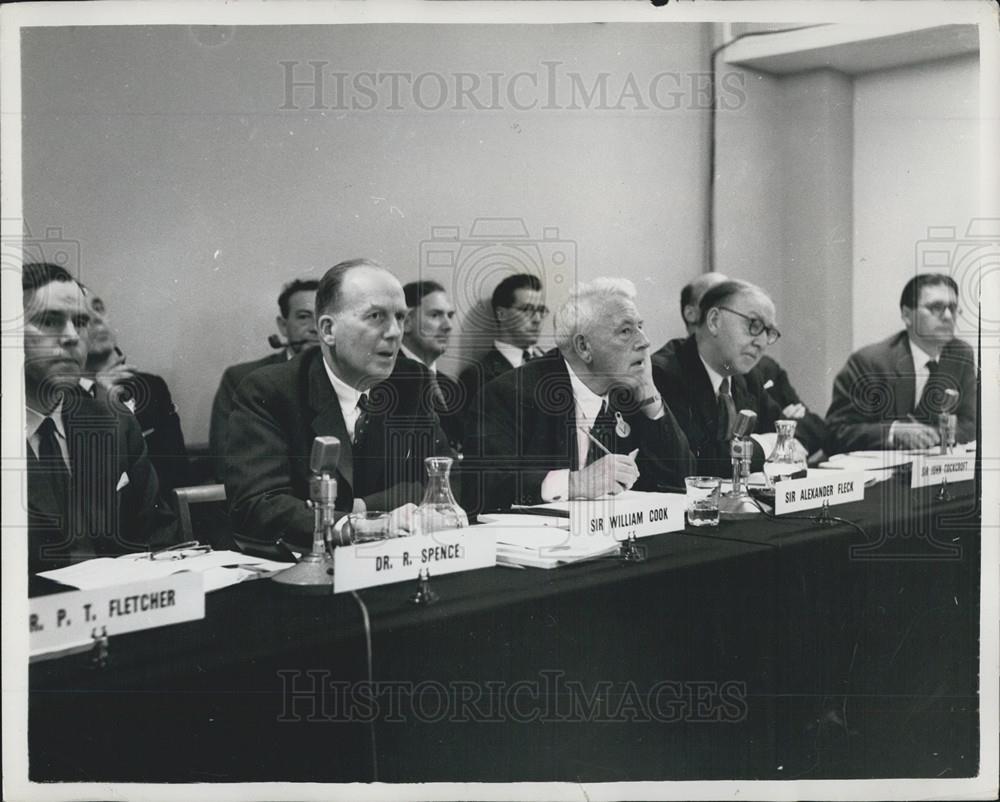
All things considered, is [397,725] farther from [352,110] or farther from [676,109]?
[676,109]

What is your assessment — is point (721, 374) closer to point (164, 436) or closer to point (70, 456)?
point (164, 436)

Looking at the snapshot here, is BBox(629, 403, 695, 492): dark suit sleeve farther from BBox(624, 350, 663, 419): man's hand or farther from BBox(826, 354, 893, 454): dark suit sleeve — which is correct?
BBox(826, 354, 893, 454): dark suit sleeve

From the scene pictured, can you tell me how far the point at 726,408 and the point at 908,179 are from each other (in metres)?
0.81

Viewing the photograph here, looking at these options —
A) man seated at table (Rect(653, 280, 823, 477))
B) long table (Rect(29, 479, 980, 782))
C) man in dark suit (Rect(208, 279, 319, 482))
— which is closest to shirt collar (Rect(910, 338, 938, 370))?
man seated at table (Rect(653, 280, 823, 477))

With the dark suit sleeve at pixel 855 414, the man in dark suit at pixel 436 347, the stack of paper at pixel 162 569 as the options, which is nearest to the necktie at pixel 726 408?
the dark suit sleeve at pixel 855 414

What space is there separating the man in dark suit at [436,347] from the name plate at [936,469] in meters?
1.21

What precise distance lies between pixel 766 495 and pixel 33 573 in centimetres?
169

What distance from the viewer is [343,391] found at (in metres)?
2.34

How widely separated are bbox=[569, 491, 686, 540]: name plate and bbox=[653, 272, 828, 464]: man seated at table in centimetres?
66

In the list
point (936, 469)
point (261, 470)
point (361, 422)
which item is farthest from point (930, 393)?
point (261, 470)

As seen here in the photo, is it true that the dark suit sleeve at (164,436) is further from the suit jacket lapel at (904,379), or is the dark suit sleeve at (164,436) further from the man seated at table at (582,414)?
the suit jacket lapel at (904,379)

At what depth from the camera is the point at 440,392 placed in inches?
97.0

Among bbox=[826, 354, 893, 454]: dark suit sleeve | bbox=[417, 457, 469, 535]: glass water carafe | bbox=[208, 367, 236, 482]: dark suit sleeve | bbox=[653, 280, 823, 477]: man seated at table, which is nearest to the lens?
bbox=[417, 457, 469, 535]: glass water carafe

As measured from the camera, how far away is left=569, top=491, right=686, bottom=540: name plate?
209 centimetres
